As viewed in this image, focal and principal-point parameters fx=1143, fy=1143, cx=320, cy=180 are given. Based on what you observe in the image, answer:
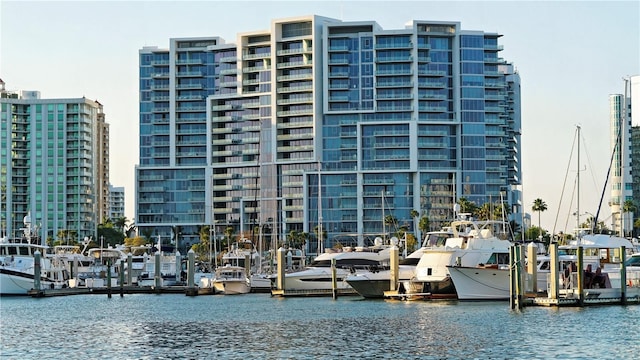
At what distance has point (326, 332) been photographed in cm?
6400

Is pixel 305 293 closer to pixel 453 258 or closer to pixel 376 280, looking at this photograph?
pixel 376 280

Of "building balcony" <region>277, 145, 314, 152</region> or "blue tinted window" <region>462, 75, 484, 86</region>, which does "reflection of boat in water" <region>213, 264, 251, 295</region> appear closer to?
"building balcony" <region>277, 145, 314, 152</region>

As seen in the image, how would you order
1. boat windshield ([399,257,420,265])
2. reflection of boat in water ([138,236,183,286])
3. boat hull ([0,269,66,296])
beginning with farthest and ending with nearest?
reflection of boat in water ([138,236,183,286]) → boat hull ([0,269,66,296]) → boat windshield ([399,257,420,265])

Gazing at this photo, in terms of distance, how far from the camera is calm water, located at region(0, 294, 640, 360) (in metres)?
54.0

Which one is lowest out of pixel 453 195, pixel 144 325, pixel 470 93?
pixel 144 325

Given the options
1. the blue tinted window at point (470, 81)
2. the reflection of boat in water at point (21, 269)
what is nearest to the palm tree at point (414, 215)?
the blue tinted window at point (470, 81)

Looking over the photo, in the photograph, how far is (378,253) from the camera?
104 m

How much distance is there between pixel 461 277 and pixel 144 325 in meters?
22.2

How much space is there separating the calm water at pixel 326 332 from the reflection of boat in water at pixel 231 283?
18.7 meters

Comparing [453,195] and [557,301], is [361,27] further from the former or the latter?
[557,301]

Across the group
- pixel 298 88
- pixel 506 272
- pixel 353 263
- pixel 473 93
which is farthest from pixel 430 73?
pixel 506 272

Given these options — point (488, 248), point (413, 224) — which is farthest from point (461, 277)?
point (413, 224)

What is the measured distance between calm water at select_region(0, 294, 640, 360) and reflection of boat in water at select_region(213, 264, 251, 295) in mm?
18748

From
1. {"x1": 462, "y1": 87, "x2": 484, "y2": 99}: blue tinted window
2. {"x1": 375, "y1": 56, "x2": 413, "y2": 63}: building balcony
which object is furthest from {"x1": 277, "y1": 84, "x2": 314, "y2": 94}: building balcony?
{"x1": 462, "y1": 87, "x2": 484, "y2": 99}: blue tinted window
